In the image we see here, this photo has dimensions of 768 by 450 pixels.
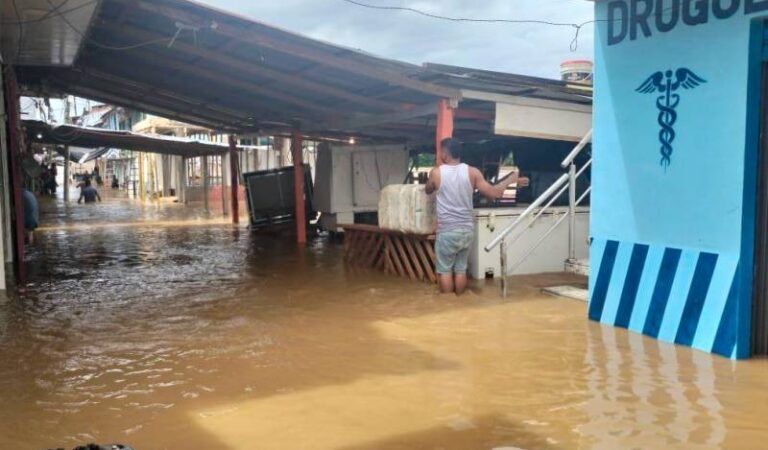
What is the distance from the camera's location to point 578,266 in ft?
29.0

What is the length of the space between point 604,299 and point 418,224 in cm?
273

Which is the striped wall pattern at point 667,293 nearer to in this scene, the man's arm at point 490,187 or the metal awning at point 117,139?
the man's arm at point 490,187

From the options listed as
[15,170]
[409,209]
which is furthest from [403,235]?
[15,170]

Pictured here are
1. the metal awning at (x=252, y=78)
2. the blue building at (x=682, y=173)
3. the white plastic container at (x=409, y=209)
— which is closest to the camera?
the blue building at (x=682, y=173)

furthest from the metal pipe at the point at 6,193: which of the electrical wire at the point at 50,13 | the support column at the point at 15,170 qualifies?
the electrical wire at the point at 50,13

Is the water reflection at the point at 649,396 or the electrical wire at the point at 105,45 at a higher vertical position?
the electrical wire at the point at 105,45

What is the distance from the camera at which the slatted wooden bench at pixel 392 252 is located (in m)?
8.58

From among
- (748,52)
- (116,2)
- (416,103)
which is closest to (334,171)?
(416,103)

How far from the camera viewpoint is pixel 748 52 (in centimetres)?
476

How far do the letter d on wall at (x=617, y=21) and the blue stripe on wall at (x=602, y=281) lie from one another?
6.43 ft

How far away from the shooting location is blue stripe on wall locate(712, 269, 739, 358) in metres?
4.88

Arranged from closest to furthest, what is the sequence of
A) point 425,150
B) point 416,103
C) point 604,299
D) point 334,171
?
point 604,299
point 416,103
point 334,171
point 425,150

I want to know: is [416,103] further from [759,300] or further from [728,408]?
[728,408]

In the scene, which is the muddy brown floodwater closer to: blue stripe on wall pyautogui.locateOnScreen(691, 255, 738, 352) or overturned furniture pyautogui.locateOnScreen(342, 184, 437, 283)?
blue stripe on wall pyautogui.locateOnScreen(691, 255, 738, 352)
